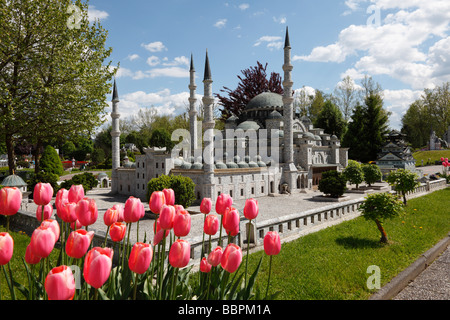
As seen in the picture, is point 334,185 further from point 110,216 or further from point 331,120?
point 331,120

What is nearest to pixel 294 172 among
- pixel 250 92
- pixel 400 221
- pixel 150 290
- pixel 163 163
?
pixel 163 163

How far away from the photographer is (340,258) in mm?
7172

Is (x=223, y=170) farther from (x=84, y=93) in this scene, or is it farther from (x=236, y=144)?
(x=84, y=93)

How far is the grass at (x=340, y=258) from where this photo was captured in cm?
552

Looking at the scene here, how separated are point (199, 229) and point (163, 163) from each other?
9125 millimetres

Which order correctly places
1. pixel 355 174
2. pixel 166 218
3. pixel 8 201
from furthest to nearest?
pixel 355 174, pixel 166 218, pixel 8 201

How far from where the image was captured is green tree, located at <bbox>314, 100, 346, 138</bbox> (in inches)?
1731

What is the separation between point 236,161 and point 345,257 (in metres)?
16.1

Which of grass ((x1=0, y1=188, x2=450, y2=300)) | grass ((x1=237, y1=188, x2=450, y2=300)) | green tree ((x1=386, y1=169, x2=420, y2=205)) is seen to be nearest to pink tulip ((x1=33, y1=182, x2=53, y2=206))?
grass ((x1=237, y1=188, x2=450, y2=300))

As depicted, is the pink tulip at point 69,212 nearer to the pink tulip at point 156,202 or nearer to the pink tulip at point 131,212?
the pink tulip at point 131,212

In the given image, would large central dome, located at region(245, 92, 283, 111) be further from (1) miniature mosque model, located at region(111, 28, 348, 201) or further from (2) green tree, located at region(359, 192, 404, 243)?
(2) green tree, located at region(359, 192, 404, 243)

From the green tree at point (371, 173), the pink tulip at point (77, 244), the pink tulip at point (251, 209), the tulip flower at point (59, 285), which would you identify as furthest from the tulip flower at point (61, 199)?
the green tree at point (371, 173)

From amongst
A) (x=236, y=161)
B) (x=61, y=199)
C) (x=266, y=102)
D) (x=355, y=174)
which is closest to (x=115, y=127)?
(x=236, y=161)

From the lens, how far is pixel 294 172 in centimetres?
2297
